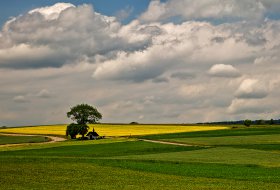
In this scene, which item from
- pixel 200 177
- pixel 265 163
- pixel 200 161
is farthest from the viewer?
pixel 200 161

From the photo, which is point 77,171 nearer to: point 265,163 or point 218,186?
point 218,186

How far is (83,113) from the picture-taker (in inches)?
5984

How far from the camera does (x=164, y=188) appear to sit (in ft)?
110

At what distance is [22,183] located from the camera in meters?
35.6

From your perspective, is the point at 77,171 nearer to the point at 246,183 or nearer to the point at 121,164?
the point at 121,164

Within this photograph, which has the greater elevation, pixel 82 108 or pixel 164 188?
pixel 82 108

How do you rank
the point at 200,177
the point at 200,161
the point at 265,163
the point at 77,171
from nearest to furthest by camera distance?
the point at 200,177
the point at 77,171
the point at 265,163
the point at 200,161

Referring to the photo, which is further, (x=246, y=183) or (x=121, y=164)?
(x=121, y=164)

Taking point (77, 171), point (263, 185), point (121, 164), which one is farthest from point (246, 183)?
point (121, 164)

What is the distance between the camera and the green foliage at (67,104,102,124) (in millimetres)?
152125

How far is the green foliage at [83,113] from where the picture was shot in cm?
15212

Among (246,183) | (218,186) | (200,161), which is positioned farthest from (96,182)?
(200,161)

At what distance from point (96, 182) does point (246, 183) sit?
1191 cm

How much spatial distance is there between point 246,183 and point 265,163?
1837 centimetres
